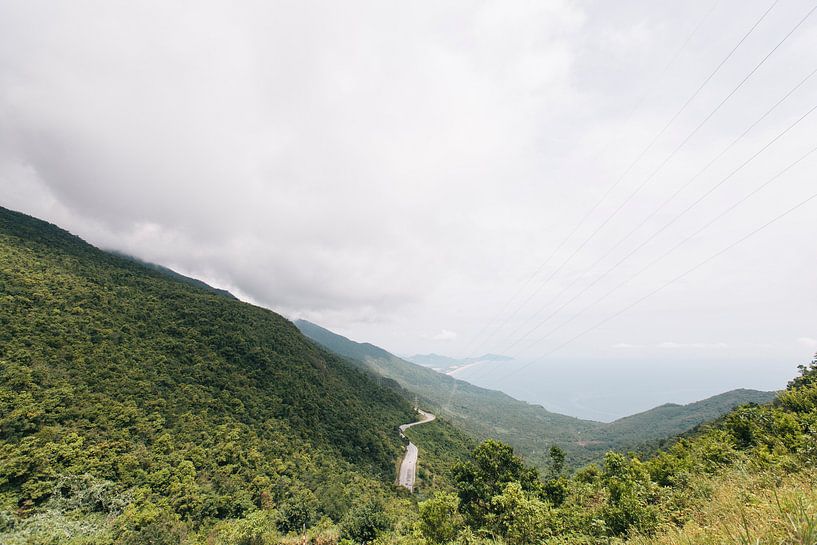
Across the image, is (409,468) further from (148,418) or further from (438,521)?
(148,418)

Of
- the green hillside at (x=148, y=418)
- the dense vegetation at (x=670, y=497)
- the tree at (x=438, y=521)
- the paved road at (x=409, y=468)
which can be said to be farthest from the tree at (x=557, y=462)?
the paved road at (x=409, y=468)

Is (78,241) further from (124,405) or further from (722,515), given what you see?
(722,515)

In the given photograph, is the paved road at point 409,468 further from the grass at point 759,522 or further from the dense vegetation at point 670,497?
the grass at point 759,522

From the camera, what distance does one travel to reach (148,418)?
35.0m

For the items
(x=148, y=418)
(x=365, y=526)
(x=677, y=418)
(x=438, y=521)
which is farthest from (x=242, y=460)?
(x=677, y=418)

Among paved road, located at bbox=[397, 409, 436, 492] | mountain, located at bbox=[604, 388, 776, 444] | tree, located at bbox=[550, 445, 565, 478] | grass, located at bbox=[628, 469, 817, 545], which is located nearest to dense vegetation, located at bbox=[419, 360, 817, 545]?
grass, located at bbox=[628, 469, 817, 545]

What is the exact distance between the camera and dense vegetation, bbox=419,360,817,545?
5.48 metres

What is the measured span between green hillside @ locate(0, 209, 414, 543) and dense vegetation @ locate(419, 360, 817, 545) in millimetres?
15900

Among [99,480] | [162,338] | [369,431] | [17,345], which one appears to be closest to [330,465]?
[369,431]

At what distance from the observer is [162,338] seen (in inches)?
1933

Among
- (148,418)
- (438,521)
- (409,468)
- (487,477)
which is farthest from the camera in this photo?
(409,468)

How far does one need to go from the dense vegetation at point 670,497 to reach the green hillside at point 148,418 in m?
15.9

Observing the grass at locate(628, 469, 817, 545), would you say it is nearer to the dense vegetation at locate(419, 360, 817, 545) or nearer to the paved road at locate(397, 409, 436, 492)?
the dense vegetation at locate(419, 360, 817, 545)

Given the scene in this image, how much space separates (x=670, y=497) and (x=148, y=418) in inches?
1998
